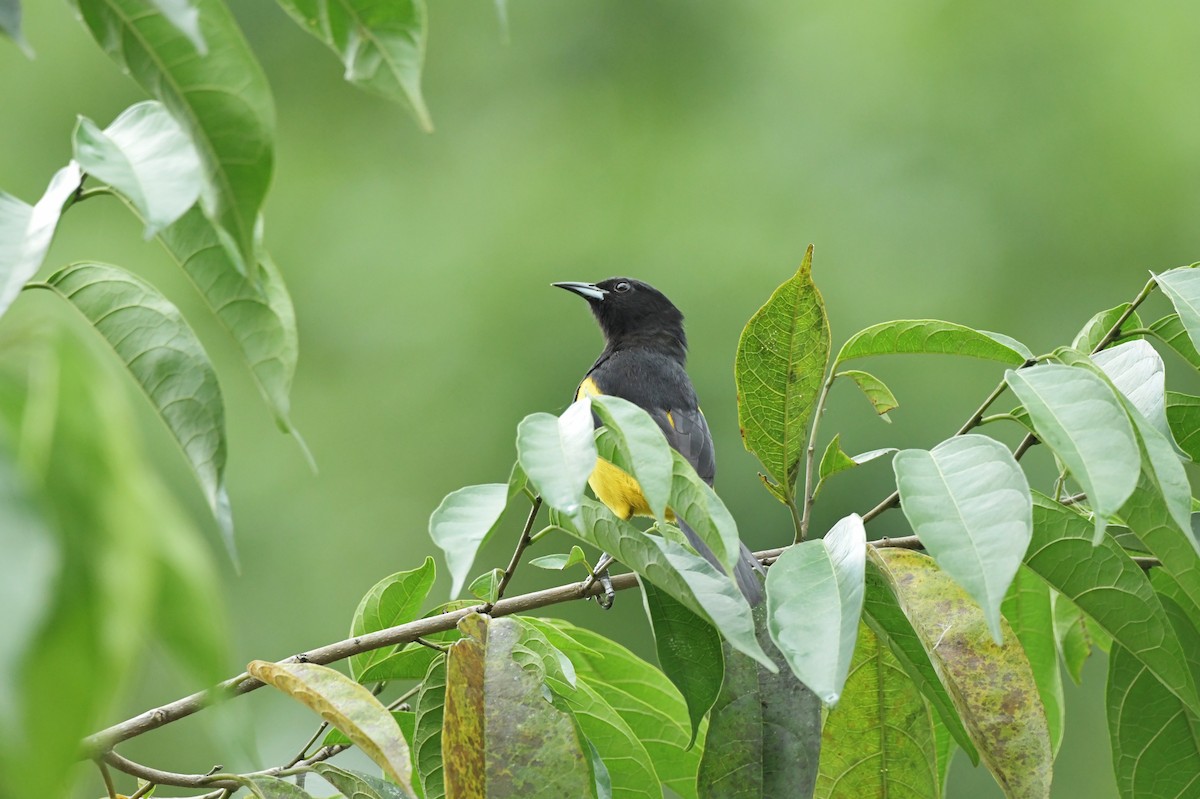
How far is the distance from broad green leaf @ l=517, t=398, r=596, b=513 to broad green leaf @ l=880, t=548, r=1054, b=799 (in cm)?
48

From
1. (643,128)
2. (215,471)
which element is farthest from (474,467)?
(215,471)

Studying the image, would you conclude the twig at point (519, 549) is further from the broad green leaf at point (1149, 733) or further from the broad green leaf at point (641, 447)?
the broad green leaf at point (1149, 733)

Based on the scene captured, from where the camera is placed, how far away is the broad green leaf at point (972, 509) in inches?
42.9

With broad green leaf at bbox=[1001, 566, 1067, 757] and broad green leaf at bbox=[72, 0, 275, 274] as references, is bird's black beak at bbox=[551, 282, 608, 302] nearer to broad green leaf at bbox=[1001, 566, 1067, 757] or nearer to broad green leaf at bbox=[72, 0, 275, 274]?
broad green leaf at bbox=[1001, 566, 1067, 757]

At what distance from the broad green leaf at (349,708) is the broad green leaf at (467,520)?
15cm

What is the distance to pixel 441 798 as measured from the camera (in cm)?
149

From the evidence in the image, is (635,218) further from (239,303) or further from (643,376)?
(239,303)

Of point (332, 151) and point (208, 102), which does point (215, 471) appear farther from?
point (332, 151)

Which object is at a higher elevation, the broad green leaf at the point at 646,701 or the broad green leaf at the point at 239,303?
the broad green leaf at the point at 239,303

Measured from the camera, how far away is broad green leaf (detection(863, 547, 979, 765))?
147 centimetres

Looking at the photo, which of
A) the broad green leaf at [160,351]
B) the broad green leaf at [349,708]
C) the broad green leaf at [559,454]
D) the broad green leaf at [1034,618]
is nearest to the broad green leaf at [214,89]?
the broad green leaf at [160,351]

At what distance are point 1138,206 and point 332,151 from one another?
761cm

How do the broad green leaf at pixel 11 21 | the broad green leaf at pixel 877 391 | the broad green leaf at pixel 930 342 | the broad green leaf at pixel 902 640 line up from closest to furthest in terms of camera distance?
the broad green leaf at pixel 11 21 < the broad green leaf at pixel 902 640 < the broad green leaf at pixel 930 342 < the broad green leaf at pixel 877 391

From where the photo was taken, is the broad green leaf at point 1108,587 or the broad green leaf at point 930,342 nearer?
the broad green leaf at point 1108,587
